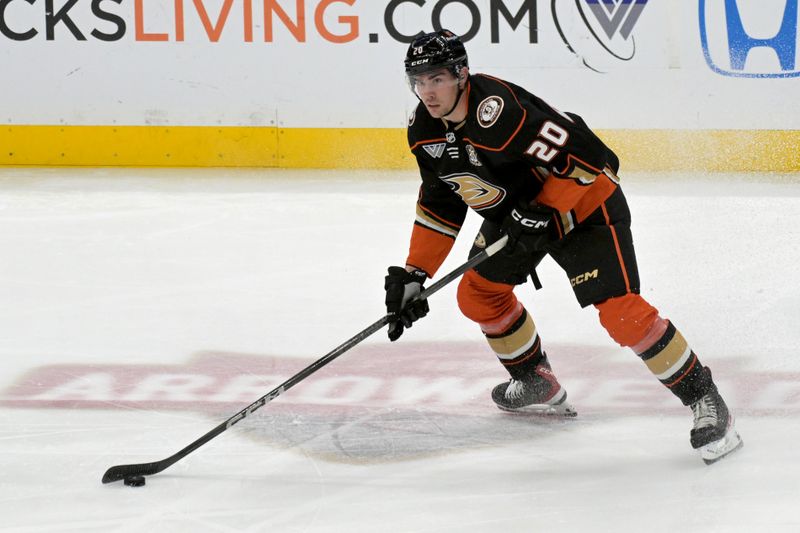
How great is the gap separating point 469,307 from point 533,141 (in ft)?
1.95

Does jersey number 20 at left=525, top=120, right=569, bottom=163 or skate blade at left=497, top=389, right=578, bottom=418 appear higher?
jersey number 20 at left=525, top=120, right=569, bottom=163

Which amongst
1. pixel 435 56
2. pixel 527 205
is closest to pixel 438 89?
pixel 435 56

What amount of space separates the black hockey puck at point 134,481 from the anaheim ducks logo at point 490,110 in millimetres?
1062

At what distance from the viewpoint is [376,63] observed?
6750 millimetres

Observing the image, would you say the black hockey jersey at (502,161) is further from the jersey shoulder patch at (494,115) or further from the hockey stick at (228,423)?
the hockey stick at (228,423)

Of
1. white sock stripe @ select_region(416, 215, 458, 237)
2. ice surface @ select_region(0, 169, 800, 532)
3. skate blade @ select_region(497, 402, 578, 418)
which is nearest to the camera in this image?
ice surface @ select_region(0, 169, 800, 532)

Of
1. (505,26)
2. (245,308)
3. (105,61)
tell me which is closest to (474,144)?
(245,308)

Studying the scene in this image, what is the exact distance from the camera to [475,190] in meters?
2.80

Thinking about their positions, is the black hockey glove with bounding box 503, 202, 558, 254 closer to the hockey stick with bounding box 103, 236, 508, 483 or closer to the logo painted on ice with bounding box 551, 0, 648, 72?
the hockey stick with bounding box 103, 236, 508, 483

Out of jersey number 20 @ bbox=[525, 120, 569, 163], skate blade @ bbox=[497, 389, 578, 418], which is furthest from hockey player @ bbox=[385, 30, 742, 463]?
skate blade @ bbox=[497, 389, 578, 418]

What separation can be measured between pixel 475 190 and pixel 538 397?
63 centimetres

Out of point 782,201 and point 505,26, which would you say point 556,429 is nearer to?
point 782,201

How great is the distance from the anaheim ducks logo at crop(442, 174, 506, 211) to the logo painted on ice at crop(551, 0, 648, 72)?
3.91 m

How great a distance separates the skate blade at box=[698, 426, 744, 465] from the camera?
8.88 ft
